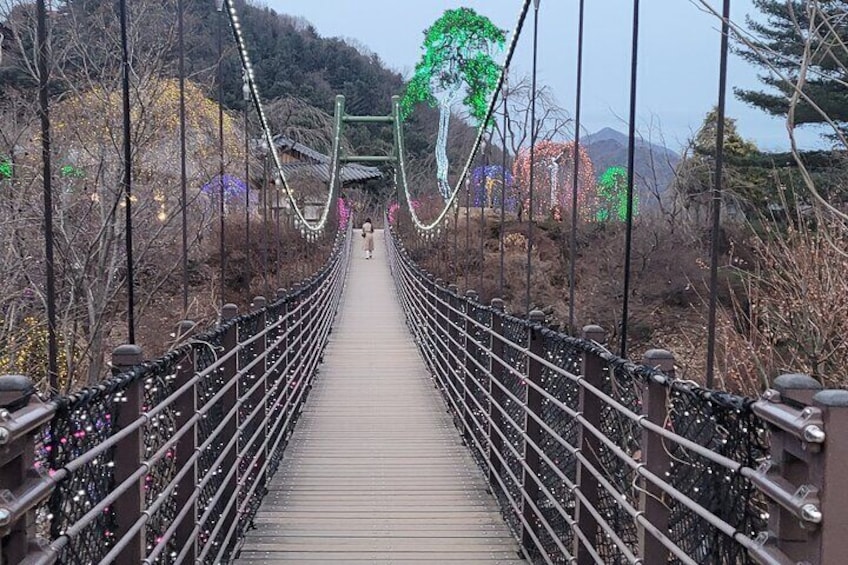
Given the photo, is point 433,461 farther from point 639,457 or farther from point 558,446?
point 639,457

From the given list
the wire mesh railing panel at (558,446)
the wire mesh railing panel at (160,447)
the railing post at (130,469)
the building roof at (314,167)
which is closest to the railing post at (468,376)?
the wire mesh railing panel at (558,446)

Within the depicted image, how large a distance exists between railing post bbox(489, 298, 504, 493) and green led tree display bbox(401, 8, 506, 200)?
742 inches

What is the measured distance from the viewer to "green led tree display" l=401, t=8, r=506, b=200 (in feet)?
77.6

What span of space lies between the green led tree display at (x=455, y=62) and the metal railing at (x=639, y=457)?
1927cm

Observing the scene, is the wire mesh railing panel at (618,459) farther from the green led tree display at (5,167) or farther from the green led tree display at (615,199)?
the green led tree display at (615,199)

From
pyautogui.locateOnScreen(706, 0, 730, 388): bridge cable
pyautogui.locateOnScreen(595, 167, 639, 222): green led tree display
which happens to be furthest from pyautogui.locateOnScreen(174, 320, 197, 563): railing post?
pyautogui.locateOnScreen(595, 167, 639, 222): green led tree display

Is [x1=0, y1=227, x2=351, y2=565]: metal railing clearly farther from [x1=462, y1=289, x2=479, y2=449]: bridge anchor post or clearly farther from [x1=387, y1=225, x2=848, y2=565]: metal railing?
[x1=462, y1=289, x2=479, y2=449]: bridge anchor post

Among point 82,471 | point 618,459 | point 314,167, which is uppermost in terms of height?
point 314,167

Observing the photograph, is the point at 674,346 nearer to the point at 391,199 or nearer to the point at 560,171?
the point at 560,171

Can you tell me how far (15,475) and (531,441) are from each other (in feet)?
6.67

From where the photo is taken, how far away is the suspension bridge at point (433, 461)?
1.07 meters

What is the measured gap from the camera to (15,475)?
42.3 inches

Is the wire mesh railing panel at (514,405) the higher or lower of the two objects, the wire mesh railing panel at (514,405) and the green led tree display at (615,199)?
the lower

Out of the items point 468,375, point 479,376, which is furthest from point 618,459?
point 468,375
